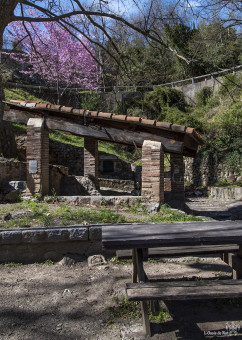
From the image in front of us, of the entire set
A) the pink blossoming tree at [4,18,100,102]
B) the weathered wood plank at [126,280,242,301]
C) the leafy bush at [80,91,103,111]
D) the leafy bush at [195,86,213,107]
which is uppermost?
the pink blossoming tree at [4,18,100,102]

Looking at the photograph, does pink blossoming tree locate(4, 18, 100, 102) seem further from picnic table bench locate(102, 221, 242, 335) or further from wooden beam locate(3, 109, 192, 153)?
picnic table bench locate(102, 221, 242, 335)

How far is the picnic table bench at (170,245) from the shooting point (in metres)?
2.33

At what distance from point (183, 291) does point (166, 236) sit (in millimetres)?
490

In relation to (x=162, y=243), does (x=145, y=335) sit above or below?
below

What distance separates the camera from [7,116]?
922 cm

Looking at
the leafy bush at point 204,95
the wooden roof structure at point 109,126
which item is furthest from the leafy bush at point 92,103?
the wooden roof structure at point 109,126

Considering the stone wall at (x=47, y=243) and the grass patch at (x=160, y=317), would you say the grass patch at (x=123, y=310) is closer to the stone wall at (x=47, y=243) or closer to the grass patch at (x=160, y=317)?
the grass patch at (x=160, y=317)

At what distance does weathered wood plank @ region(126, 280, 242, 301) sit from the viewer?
2305mm

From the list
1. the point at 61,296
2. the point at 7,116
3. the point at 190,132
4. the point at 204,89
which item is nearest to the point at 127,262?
the point at 61,296

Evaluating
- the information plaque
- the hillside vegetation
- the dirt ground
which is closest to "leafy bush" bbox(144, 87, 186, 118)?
the hillside vegetation

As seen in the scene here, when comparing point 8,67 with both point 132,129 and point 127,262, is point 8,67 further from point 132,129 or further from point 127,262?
point 127,262

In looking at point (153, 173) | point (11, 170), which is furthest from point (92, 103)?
point (153, 173)

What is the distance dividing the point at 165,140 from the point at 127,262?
173 inches

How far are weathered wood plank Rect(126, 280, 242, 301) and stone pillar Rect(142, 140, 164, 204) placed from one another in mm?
4972
